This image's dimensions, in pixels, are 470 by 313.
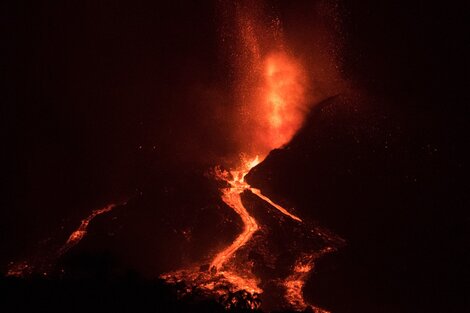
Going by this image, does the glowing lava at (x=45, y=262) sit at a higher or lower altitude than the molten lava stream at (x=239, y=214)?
lower

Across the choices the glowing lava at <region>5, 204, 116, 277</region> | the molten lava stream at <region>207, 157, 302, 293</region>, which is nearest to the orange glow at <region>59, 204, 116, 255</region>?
the glowing lava at <region>5, 204, 116, 277</region>

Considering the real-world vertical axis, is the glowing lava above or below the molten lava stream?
below

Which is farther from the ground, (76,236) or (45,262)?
(76,236)

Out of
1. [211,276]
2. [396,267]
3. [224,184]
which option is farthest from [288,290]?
[224,184]

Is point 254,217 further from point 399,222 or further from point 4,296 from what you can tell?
point 4,296

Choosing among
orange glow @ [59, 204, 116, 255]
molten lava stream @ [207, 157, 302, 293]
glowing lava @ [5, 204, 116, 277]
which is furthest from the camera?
orange glow @ [59, 204, 116, 255]

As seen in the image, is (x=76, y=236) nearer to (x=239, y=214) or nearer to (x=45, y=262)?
(x=45, y=262)

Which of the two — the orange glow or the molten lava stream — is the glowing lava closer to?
the orange glow

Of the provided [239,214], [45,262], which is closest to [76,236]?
[45,262]

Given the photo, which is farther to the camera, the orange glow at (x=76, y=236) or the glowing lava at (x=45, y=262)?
the orange glow at (x=76, y=236)

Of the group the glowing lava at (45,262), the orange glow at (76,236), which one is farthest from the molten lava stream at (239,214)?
the orange glow at (76,236)

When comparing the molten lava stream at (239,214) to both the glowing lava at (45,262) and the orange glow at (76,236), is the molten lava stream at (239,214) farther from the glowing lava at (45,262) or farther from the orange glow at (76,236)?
the orange glow at (76,236)

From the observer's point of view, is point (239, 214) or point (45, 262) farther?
point (239, 214)
